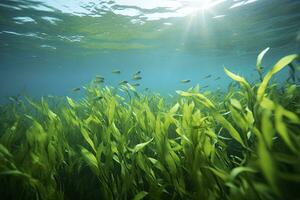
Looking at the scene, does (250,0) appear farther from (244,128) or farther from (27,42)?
(27,42)

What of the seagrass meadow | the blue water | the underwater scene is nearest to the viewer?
the seagrass meadow

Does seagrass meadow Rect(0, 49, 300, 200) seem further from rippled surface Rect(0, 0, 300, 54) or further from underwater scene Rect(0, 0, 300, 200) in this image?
rippled surface Rect(0, 0, 300, 54)

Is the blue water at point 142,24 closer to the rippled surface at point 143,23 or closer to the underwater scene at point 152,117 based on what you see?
the rippled surface at point 143,23

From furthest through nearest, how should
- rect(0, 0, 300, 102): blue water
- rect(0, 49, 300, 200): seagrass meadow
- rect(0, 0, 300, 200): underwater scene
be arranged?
rect(0, 0, 300, 102): blue water
rect(0, 0, 300, 200): underwater scene
rect(0, 49, 300, 200): seagrass meadow

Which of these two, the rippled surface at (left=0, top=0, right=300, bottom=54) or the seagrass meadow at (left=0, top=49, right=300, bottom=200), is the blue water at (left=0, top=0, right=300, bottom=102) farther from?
the seagrass meadow at (left=0, top=49, right=300, bottom=200)

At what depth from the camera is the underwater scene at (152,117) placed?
79.8 inches

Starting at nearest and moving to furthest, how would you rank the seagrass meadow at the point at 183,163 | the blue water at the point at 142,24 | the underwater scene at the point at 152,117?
1. the seagrass meadow at the point at 183,163
2. the underwater scene at the point at 152,117
3. the blue water at the point at 142,24

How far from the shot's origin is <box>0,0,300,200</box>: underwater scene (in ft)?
6.65

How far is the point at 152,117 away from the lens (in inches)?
130

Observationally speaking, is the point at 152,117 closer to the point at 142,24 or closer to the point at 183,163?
the point at 183,163

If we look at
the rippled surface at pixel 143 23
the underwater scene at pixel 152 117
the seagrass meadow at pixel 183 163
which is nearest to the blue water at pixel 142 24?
A: the rippled surface at pixel 143 23

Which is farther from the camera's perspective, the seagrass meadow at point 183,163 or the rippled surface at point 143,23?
the rippled surface at point 143,23

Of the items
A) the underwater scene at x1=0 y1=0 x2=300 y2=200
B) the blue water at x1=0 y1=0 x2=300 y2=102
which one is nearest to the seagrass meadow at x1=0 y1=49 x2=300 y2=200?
the underwater scene at x1=0 y1=0 x2=300 y2=200

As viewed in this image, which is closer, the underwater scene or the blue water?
the underwater scene
